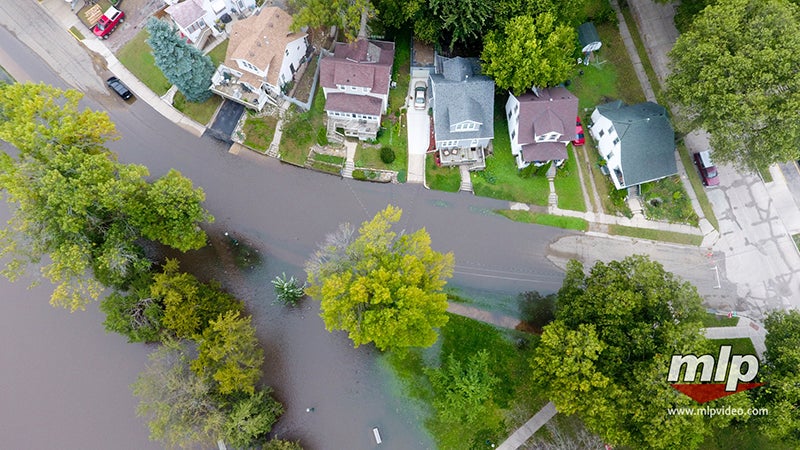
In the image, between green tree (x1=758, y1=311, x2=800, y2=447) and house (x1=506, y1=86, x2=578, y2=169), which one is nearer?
green tree (x1=758, y1=311, x2=800, y2=447)

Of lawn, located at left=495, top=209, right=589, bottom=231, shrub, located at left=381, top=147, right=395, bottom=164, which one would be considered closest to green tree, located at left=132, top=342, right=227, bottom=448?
shrub, located at left=381, top=147, right=395, bottom=164

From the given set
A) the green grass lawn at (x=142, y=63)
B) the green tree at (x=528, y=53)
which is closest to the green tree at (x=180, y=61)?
the green grass lawn at (x=142, y=63)

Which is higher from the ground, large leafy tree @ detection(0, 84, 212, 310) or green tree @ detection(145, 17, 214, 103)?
green tree @ detection(145, 17, 214, 103)

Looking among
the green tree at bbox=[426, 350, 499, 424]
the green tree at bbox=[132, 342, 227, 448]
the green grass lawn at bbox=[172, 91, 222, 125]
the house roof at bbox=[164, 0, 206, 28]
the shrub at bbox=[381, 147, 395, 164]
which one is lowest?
the green tree at bbox=[426, 350, 499, 424]

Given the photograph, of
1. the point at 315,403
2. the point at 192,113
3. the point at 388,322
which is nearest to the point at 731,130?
the point at 388,322

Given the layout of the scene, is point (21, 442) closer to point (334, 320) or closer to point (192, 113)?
point (334, 320)

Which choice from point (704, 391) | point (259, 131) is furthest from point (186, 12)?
point (704, 391)

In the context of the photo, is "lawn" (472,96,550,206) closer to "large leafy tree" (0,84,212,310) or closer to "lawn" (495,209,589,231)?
"lawn" (495,209,589,231)

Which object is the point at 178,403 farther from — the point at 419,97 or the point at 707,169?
the point at 707,169
